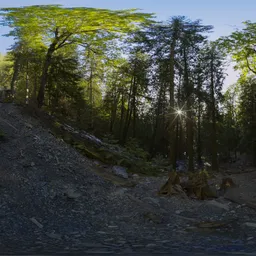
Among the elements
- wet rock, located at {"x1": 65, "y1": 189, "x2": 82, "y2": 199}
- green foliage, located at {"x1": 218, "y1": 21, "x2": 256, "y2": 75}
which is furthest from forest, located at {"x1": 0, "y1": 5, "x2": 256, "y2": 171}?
→ wet rock, located at {"x1": 65, "y1": 189, "x2": 82, "y2": 199}

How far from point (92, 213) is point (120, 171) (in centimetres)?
456

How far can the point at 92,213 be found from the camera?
321 inches

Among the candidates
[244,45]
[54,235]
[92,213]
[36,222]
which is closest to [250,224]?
[92,213]

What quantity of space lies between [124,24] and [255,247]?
618 inches

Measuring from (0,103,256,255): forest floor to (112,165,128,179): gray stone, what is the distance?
35cm

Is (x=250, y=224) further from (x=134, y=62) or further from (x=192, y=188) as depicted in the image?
(x=134, y=62)

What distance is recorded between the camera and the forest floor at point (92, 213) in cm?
575

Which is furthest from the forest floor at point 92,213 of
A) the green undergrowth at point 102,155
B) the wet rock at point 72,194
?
the green undergrowth at point 102,155

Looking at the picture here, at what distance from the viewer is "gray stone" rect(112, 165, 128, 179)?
1224cm

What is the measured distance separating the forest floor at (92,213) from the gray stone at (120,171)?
0.35 metres

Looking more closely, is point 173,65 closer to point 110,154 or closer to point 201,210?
point 110,154

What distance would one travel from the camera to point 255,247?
5742mm

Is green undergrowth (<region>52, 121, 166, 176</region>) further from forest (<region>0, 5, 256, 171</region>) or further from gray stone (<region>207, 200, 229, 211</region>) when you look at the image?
gray stone (<region>207, 200, 229, 211</region>)

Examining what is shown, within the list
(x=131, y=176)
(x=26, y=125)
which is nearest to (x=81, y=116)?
(x=26, y=125)
